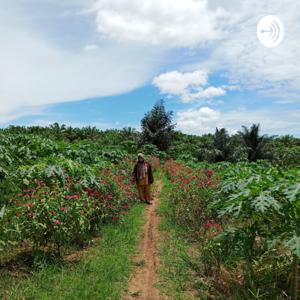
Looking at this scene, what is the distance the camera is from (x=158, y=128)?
1238 inches

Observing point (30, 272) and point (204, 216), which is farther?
point (204, 216)

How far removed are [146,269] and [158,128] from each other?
2560 cm

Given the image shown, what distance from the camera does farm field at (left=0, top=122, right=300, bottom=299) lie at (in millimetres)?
3977

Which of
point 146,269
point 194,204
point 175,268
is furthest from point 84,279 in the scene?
point 194,204

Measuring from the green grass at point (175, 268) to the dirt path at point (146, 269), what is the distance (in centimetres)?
13

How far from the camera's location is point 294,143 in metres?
36.9

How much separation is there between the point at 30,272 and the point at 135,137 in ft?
86.3

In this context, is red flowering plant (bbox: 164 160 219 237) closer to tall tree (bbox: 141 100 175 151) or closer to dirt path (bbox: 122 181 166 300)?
dirt path (bbox: 122 181 166 300)

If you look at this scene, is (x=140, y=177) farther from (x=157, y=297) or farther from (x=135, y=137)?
(x=135, y=137)

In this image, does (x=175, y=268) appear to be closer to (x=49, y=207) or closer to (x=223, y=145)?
(x=49, y=207)

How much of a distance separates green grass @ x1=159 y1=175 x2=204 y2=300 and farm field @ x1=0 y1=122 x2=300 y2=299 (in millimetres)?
14

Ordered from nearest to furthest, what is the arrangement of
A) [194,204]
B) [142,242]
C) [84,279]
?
1. [84,279]
2. [142,242]
3. [194,204]

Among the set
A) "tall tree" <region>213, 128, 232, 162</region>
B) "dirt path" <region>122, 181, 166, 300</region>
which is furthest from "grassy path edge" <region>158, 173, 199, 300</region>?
"tall tree" <region>213, 128, 232, 162</region>

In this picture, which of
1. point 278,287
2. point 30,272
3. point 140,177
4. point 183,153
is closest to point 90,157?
point 140,177
